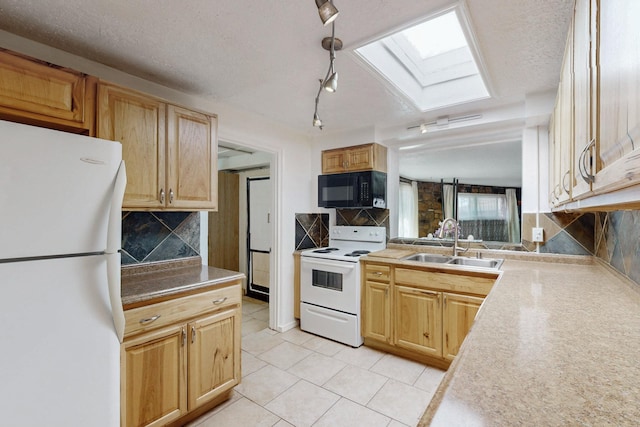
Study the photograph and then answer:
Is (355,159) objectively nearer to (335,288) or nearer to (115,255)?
(335,288)

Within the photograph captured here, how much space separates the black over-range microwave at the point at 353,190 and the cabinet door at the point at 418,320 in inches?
38.1

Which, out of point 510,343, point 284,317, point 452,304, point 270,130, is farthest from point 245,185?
point 510,343

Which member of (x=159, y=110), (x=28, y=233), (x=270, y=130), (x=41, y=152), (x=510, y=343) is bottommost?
(x=510, y=343)

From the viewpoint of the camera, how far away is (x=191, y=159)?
2.05 m

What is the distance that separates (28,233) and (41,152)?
32cm

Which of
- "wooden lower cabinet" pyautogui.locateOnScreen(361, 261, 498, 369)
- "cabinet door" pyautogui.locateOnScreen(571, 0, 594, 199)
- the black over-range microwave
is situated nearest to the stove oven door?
"wooden lower cabinet" pyautogui.locateOnScreen(361, 261, 498, 369)

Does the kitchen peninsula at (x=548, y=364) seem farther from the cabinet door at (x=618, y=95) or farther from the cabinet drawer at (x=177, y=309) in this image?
the cabinet drawer at (x=177, y=309)

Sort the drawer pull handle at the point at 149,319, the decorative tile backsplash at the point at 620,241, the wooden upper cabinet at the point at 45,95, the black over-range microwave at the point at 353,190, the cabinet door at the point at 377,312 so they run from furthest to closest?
the black over-range microwave at the point at 353,190, the cabinet door at the point at 377,312, the drawer pull handle at the point at 149,319, the decorative tile backsplash at the point at 620,241, the wooden upper cabinet at the point at 45,95

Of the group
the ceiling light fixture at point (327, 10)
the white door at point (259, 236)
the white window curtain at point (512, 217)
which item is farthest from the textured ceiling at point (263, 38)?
the white door at point (259, 236)

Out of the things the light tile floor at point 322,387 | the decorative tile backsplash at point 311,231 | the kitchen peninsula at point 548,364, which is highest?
the decorative tile backsplash at point 311,231

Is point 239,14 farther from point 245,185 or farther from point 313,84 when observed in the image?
point 245,185

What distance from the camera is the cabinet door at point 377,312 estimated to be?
2.65m

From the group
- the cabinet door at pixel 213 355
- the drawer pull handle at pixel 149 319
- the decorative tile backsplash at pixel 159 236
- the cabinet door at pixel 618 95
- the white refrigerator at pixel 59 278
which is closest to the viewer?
the cabinet door at pixel 618 95

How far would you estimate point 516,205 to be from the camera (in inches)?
116
